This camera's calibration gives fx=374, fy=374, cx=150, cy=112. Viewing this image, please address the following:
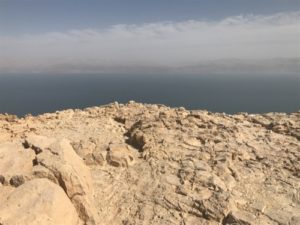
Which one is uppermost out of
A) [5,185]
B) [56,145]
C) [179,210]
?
[56,145]

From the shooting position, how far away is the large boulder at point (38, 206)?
40.3 feet

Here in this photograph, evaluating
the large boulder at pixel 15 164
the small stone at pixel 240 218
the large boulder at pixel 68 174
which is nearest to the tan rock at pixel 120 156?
the large boulder at pixel 68 174

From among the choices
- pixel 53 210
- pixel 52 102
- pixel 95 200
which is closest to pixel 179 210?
pixel 95 200

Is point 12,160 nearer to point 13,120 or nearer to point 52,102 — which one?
point 13,120

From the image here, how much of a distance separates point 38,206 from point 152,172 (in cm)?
591

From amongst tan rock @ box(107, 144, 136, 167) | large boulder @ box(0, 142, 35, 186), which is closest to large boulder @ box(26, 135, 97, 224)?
large boulder @ box(0, 142, 35, 186)

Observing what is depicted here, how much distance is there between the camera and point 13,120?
23688 millimetres

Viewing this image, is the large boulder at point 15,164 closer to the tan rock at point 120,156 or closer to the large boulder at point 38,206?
the large boulder at point 38,206

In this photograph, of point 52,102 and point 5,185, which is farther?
point 52,102

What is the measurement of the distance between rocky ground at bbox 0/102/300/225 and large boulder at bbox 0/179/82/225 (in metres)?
0.03

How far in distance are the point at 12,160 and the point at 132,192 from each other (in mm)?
5188

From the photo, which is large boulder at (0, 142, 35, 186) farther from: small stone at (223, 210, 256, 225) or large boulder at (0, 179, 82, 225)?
small stone at (223, 210, 256, 225)

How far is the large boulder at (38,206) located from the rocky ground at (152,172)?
0.11ft

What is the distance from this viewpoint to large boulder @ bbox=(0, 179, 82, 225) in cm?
1229
